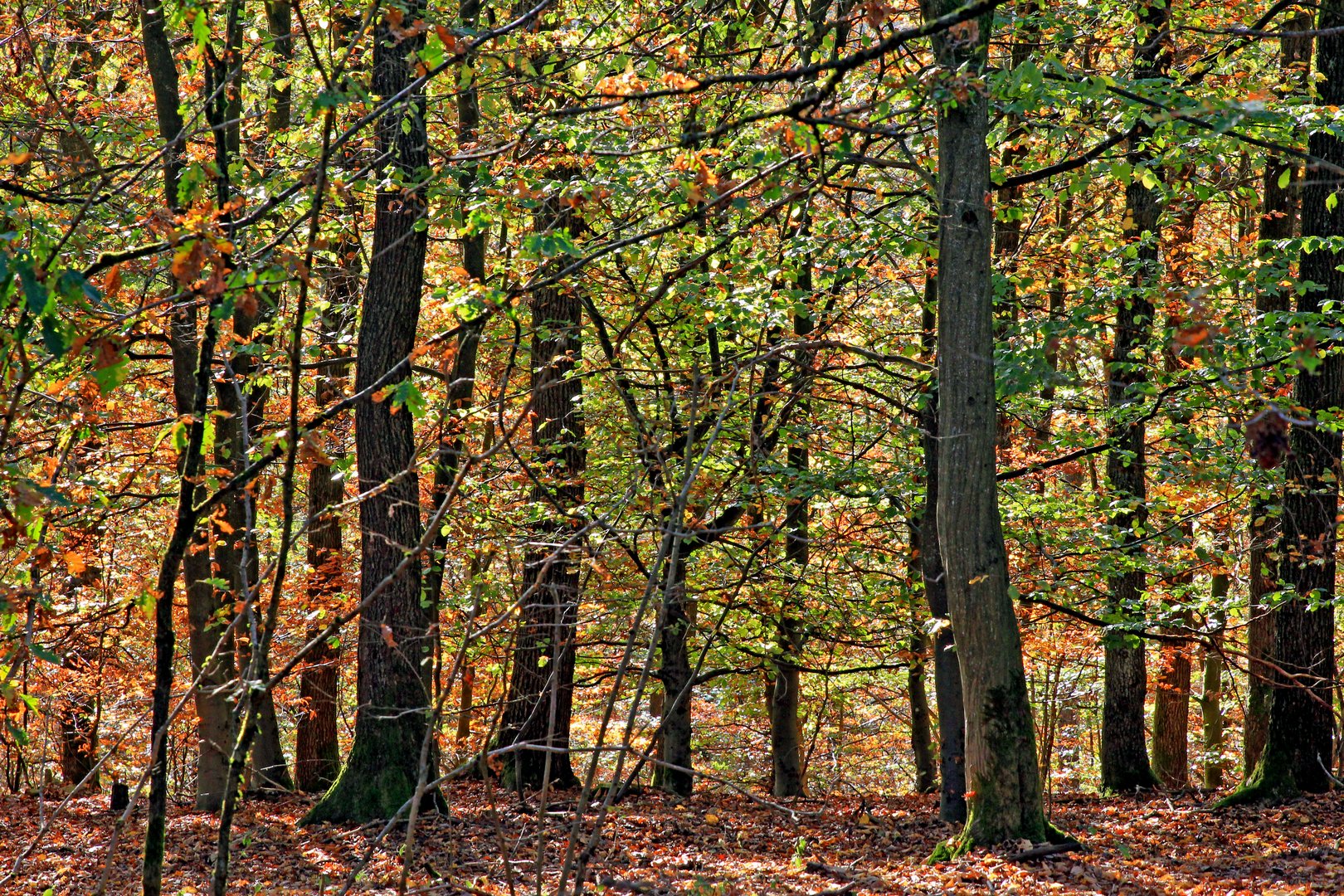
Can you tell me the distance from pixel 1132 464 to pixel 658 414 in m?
4.57

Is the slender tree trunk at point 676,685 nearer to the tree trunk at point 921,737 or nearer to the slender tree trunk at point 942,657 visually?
the slender tree trunk at point 942,657

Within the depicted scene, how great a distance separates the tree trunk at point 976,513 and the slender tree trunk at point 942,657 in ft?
6.36

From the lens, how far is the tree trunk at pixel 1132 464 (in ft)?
29.1

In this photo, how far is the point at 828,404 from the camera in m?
12.5

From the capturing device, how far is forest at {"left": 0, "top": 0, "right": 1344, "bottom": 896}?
4.27 meters

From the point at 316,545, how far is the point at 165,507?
6.87 ft

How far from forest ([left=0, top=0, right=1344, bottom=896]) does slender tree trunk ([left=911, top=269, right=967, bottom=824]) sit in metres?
0.05

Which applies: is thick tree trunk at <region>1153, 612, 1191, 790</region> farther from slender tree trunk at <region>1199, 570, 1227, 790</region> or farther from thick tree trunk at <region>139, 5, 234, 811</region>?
thick tree trunk at <region>139, 5, 234, 811</region>

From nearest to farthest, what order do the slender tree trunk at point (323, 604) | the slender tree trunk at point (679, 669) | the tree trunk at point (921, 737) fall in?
the slender tree trunk at point (679, 669) < the slender tree trunk at point (323, 604) < the tree trunk at point (921, 737)

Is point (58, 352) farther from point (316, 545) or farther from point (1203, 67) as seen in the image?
point (316, 545)

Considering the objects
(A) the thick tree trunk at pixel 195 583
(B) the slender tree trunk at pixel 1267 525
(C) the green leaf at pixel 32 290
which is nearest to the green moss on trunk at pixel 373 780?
(A) the thick tree trunk at pixel 195 583

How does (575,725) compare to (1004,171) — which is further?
(575,725)

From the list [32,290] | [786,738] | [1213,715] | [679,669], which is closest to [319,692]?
[679,669]

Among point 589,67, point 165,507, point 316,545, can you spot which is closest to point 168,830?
point 316,545
